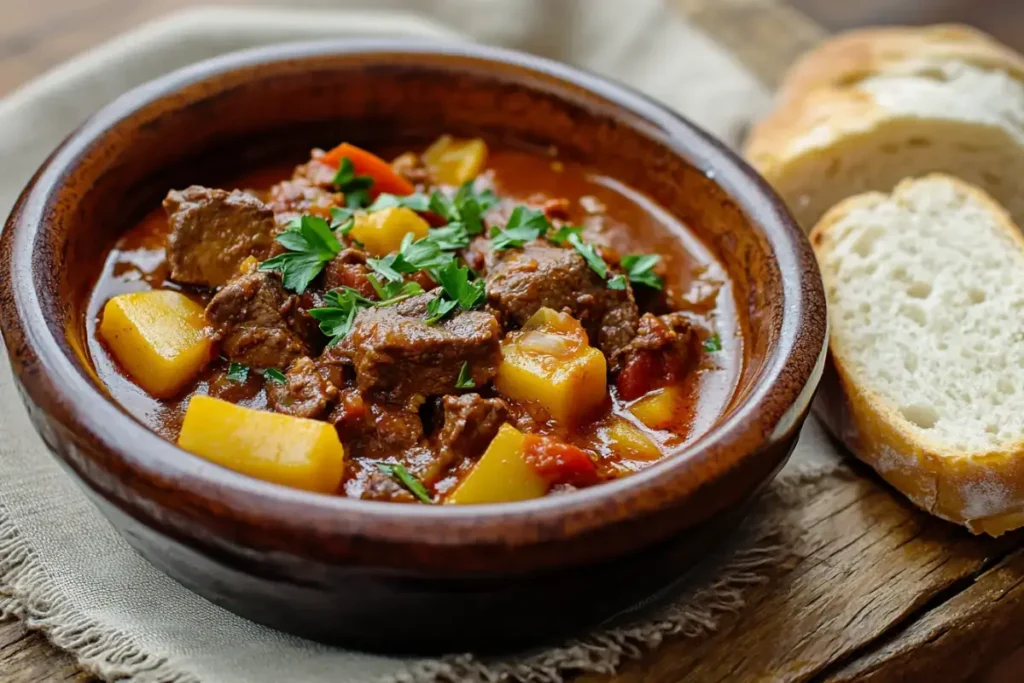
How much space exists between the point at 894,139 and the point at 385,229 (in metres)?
2.16

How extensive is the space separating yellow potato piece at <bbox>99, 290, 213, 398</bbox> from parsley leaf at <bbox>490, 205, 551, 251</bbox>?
0.92 meters

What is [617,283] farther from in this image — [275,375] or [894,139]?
[894,139]

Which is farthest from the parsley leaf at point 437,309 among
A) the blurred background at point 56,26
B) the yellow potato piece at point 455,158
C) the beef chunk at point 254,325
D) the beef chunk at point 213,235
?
the blurred background at point 56,26

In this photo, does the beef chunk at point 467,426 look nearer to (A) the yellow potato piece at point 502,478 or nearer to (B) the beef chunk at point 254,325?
(A) the yellow potato piece at point 502,478

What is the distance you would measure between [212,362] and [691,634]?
1.51 m

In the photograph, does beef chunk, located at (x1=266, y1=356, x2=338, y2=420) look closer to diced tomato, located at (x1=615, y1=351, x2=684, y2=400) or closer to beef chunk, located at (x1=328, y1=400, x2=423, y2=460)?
beef chunk, located at (x1=328, y1=400, x2=423, y2=460)

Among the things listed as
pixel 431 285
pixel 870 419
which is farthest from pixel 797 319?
pixel 431 285

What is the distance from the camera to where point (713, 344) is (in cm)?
351

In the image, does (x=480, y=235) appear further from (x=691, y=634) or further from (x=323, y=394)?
(x=691, y=634)

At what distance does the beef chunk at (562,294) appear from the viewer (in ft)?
10.7

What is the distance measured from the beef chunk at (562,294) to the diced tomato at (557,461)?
47cm

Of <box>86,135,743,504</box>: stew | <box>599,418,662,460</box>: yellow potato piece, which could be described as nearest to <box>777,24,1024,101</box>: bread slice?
<box>86,135,743,504</box>: stew

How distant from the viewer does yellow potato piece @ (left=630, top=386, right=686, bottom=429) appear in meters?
3.20

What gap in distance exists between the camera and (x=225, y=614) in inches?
115
